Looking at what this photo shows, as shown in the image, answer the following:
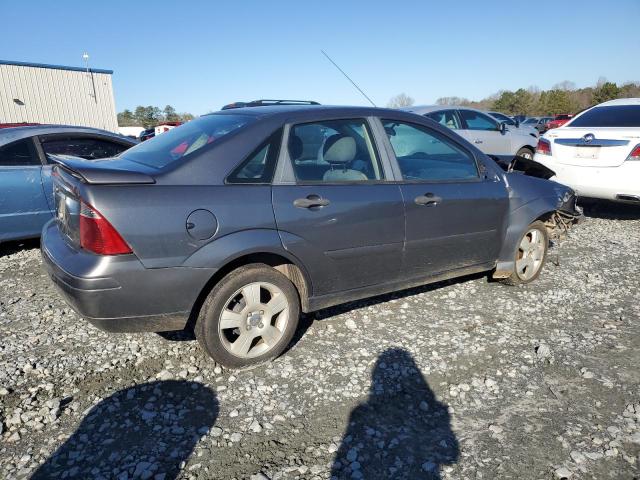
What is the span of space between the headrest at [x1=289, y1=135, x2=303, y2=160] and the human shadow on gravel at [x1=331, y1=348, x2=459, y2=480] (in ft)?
4.93

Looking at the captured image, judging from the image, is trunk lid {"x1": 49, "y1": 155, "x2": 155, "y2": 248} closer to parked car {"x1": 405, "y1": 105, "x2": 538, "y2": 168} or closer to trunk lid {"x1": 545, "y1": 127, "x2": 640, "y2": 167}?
trunk lid {"x1": 545, "y1": 127, "x2": 640, "y2": 167}

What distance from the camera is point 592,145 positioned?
Result: 6281 millimetres

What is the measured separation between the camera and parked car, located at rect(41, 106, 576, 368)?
8.24 ft

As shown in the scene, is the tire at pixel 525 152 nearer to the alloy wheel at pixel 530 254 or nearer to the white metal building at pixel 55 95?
the alloy wheel at pixel 530 254

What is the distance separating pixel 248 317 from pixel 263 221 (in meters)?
0.63

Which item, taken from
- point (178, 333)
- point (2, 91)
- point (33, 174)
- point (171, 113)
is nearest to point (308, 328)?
point (178, 333)

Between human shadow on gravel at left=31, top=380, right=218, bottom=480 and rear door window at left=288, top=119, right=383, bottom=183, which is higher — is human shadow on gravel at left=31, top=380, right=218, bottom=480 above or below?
below

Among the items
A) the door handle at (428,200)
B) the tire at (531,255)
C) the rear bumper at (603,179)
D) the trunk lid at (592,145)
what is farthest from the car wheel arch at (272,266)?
the trunk lid at (592,145)

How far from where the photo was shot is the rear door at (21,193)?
4.91m

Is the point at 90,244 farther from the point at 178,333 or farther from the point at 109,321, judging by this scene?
the point at 178,333

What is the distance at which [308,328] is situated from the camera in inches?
141

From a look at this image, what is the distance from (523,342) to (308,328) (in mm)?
1608

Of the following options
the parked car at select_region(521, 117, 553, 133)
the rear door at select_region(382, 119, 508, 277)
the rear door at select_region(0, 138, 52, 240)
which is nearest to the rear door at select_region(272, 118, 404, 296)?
the rear door at select_region(382, 119, 508, 277)

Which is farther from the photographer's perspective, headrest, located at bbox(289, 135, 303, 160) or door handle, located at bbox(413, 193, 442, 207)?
door handle, located at bbox(413, 193, 442, 207)
